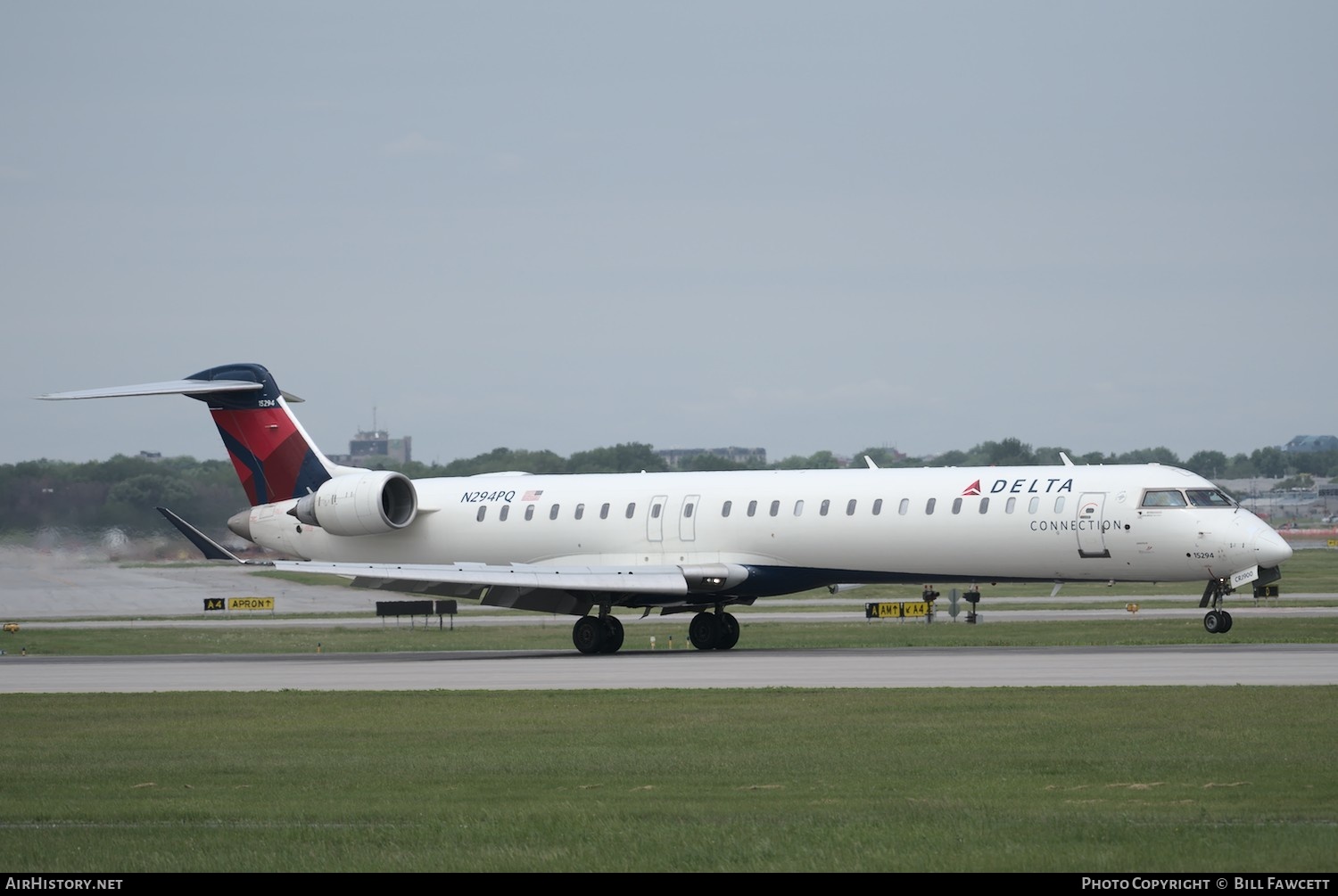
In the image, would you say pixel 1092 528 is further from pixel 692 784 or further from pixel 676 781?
pixel 692 784

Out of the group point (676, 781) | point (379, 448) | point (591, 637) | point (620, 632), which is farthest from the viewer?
point (379, 448)

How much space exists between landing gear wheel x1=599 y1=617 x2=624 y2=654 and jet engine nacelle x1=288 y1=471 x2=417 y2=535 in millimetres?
6051

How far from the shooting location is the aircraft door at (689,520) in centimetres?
3556

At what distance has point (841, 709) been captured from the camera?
68.3ft

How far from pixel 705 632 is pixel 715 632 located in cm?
23

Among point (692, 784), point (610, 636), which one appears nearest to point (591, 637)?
point (610, 636)

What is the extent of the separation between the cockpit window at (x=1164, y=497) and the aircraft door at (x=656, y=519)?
32.4ft

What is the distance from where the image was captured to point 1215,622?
32.3 m

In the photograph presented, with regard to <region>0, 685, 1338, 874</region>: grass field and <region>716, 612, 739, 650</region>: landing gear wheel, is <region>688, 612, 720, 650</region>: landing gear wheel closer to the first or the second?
<region>716, 612, 739, 650</region>: landing gear wheel

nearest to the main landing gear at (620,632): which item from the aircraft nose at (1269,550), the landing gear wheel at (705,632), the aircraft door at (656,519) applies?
the landing gear wheel at (705,632)

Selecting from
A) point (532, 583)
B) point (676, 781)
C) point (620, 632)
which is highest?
point (532, 583)

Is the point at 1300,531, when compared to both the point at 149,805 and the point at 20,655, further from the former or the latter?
the point at 149,805

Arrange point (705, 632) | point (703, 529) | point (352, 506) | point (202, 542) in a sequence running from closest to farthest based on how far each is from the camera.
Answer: point (202, 542)
point (703, 529)
point (705, 632)
point (352, 506)
